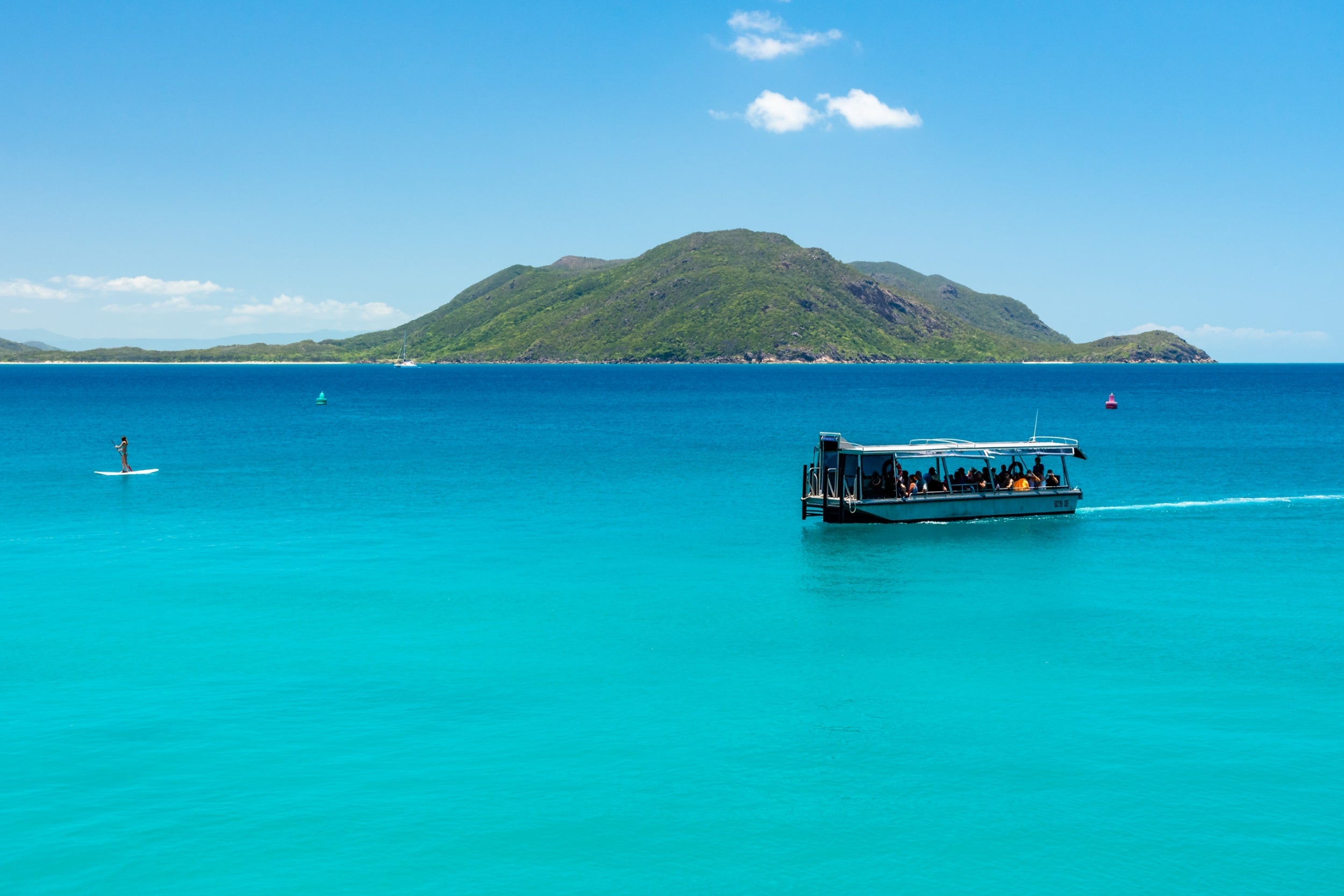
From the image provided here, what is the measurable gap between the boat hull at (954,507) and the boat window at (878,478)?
474 mm

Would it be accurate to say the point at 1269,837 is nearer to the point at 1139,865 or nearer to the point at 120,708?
the point at 1139,865

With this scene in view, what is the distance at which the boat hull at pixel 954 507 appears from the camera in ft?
158

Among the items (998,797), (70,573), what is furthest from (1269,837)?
(70,573)

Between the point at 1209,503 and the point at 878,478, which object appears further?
the point at 1209,503

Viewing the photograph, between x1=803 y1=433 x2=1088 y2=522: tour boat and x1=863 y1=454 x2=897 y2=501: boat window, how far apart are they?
36mm

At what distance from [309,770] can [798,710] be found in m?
10.2

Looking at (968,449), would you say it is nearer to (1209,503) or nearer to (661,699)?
(1209,503)

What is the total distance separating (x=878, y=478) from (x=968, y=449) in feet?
19.1

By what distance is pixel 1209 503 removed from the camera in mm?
55156

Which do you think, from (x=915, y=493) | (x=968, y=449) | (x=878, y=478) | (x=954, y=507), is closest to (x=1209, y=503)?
(x=968, y=449)

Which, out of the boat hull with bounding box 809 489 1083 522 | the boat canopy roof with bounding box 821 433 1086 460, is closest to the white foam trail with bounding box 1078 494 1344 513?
the boat hull with bounding box 809 489 1083 522

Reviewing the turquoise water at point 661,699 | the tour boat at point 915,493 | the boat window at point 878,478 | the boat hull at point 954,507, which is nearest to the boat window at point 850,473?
the tour boat at point 915,493

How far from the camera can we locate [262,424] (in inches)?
4493

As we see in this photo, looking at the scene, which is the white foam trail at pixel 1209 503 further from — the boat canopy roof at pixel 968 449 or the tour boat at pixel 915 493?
the boat canopy roof at pixel 968 449
